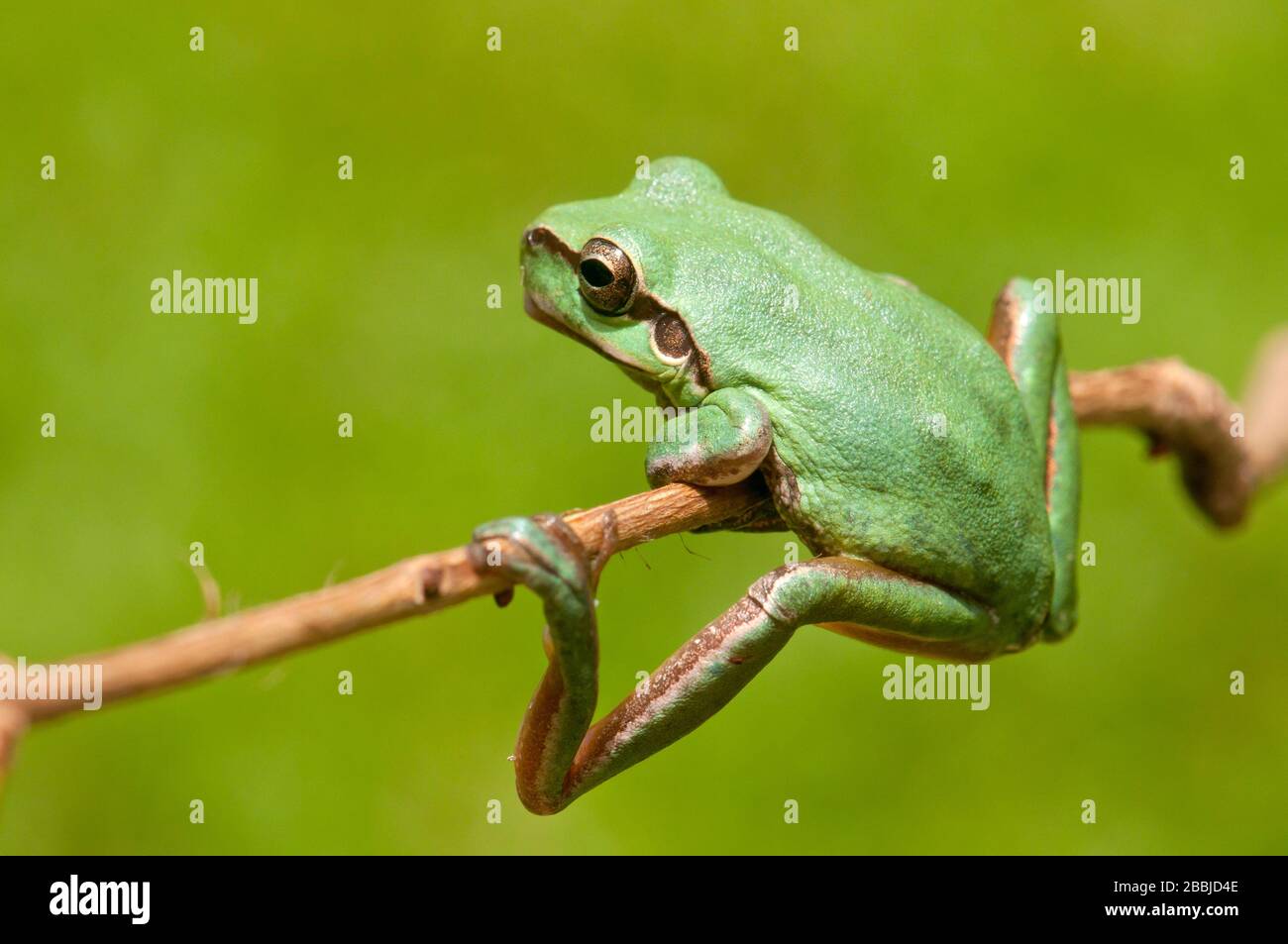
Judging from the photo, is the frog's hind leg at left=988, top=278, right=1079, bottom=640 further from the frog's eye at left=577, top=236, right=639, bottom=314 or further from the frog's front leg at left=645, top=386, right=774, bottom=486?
the frog's eye at left=577, top=236, right=639, bottom=314

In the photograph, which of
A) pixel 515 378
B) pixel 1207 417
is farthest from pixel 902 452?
pixel 515 378

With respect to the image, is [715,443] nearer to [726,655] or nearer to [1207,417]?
[726,655]

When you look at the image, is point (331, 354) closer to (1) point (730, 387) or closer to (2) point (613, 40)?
(2) point (613, 40)

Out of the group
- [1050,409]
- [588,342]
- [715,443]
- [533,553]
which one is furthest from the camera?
[1050,409]

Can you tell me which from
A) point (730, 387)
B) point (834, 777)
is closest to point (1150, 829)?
point (834, 777)

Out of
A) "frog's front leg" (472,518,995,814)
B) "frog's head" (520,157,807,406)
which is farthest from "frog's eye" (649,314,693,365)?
"frog's front leg" (472,518,995,814)

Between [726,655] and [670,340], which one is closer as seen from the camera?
[726,655]

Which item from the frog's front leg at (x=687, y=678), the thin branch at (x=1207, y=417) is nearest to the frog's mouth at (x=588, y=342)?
the frog's front leg at (x=687, y=678)
